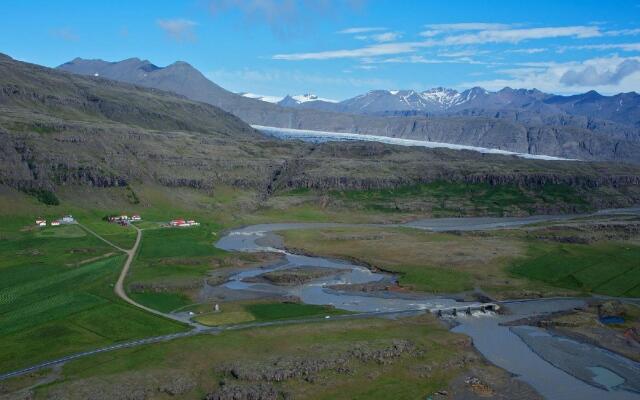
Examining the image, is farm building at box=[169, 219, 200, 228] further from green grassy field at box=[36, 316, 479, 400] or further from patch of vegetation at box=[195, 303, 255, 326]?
green grassy field at box=[36, 316, 479, 400]

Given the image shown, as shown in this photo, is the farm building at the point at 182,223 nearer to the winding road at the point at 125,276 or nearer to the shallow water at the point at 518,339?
the winding road at the point at 125,276

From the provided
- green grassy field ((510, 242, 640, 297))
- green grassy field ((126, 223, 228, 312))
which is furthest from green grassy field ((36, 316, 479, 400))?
green grassy field ((510, 242, 640, 297))

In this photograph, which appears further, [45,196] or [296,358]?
[45,196]

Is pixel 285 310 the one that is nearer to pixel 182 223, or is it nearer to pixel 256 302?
pixel 256 302

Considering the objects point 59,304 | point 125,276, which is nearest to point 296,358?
point 59,304

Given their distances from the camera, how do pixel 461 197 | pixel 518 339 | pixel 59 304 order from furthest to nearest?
pixel 461 197, pixel 59 304, pixel 518 339

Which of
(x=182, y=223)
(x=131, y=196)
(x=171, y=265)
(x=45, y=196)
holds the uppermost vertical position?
(x=45, y=196)

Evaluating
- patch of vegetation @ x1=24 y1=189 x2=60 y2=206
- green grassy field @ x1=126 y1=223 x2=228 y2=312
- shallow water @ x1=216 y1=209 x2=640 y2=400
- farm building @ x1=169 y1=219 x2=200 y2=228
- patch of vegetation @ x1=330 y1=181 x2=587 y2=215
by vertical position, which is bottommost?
shallow water @ x1=216 y1=209 x2=640 y2=400

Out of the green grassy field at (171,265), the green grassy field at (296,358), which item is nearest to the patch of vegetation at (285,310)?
the green grassy field at (296,358)
